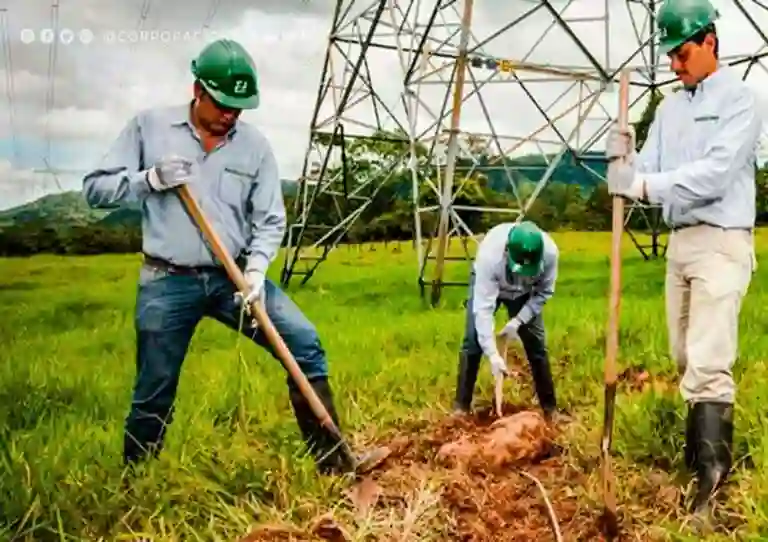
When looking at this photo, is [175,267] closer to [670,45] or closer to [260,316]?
[260,316]

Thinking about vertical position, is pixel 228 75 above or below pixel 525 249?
above

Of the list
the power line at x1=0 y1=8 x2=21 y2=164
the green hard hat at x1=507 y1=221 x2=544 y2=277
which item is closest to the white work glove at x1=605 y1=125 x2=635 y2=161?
the green hard hat at x1=507 y1=221 x2=544 y2=277

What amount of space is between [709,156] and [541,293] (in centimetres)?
125

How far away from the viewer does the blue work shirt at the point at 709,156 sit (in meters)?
3.42

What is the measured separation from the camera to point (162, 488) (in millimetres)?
3428

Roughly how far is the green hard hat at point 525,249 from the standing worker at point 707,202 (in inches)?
28.8

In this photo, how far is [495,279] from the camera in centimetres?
449

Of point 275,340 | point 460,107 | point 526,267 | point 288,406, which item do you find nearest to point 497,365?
point 526,267

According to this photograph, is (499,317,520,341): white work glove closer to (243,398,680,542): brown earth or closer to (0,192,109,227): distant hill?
(243,398,680,542): brown earth

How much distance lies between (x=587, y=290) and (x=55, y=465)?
7.51 ft

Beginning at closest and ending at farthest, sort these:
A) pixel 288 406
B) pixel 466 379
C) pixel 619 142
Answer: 1. pixel 619 142
2. pixel 288 406
3. pixel 466 379

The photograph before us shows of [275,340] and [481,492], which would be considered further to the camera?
[481,492]

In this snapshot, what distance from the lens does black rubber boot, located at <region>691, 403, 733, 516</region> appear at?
11.6 ft

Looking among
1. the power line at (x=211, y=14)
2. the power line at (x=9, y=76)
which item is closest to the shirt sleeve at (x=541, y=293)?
the power line at (x=211, y=14)
